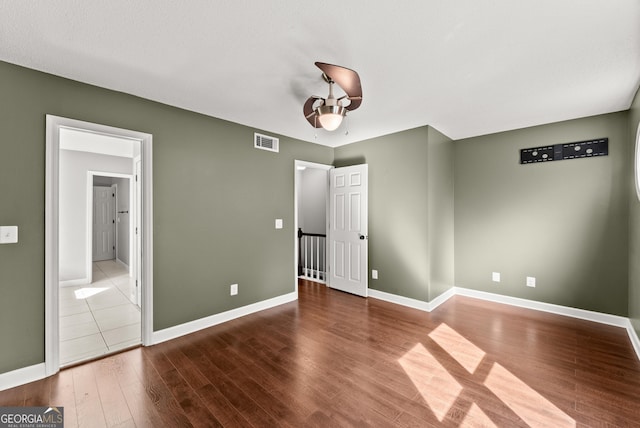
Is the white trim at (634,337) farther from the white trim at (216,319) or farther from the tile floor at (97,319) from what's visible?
the tile floor at (97,319)

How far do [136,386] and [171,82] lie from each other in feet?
8.57

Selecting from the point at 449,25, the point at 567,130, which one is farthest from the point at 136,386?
the point at 567,130

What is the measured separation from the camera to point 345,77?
2.04 meters

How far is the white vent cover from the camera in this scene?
3.85 meters

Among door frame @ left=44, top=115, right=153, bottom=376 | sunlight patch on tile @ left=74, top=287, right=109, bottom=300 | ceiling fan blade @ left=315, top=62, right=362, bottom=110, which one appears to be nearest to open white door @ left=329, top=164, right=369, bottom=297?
ceiling fan blade @ left=315, top=62, right=362, bottom=110

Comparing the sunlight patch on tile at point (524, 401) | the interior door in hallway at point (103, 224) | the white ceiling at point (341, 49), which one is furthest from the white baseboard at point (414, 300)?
the interior door in hallway at point (103, 224)

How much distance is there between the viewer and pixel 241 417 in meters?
1.87

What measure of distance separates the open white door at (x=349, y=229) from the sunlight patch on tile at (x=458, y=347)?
57.3 inches

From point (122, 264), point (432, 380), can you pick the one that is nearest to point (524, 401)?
point (432, 380)

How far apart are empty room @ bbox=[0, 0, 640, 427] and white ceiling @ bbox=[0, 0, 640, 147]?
0.02 meters

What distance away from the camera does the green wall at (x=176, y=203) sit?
7.31ft

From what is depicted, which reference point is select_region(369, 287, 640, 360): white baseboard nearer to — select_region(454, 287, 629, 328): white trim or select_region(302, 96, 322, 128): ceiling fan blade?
select_region(454, 287, 629, 328): white trim

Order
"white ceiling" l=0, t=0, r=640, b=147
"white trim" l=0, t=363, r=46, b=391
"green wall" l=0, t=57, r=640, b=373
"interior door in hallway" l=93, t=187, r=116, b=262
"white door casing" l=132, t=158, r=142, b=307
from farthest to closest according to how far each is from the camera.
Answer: "interior door in hallway" l=93, t=187, r=116, b=262 < "white door casing" l=132, t=158, r=142, b=307 < "green wall" l=0, t=57, r=640, b=373 < "white trim" l=0, t=363, r=46, b=391 < "white ceiling" l=0, t=0, r=640, b=147

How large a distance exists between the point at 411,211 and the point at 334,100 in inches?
89.3
